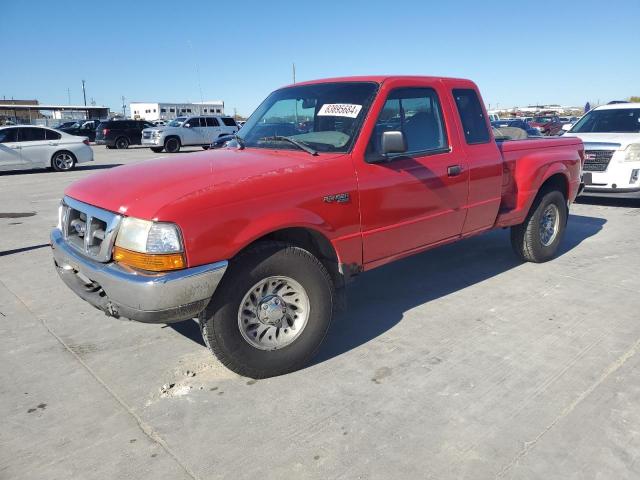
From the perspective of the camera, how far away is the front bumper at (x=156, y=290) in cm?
278

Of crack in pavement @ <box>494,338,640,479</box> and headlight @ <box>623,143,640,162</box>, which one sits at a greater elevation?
headlight @ <box>623,143,640,162</box>

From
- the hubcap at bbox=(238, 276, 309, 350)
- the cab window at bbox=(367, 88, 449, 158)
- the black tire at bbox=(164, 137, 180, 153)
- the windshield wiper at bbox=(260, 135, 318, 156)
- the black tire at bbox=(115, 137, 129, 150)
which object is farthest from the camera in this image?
the black tire at bbox=(115, 137, 129, 150)

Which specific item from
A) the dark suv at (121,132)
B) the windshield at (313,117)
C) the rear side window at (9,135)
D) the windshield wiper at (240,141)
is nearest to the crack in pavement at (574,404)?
the windshield at (313,117)

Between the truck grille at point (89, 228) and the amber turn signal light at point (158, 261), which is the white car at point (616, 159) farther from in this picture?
the truck grille at point (89, 228)

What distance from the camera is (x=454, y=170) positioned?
427 cm

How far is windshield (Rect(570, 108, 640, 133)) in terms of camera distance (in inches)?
370

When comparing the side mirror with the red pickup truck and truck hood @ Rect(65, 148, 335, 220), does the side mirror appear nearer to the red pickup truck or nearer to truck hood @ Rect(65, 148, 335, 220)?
the red pickup truck

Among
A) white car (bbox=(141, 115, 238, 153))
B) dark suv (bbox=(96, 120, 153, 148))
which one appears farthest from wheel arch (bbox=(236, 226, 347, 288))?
dark suv (bbox=(96, 120, 153, 148))

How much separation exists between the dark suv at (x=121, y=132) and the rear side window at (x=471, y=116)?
88.0 ft

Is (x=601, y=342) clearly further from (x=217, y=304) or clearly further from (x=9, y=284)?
(x=9, y=284)

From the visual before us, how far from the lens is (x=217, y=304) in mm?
3018

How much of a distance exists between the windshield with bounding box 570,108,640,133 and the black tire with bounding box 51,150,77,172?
14844mm

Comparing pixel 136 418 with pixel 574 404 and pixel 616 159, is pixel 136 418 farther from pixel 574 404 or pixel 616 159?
pixel 616 159

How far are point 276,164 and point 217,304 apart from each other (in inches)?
40.1
